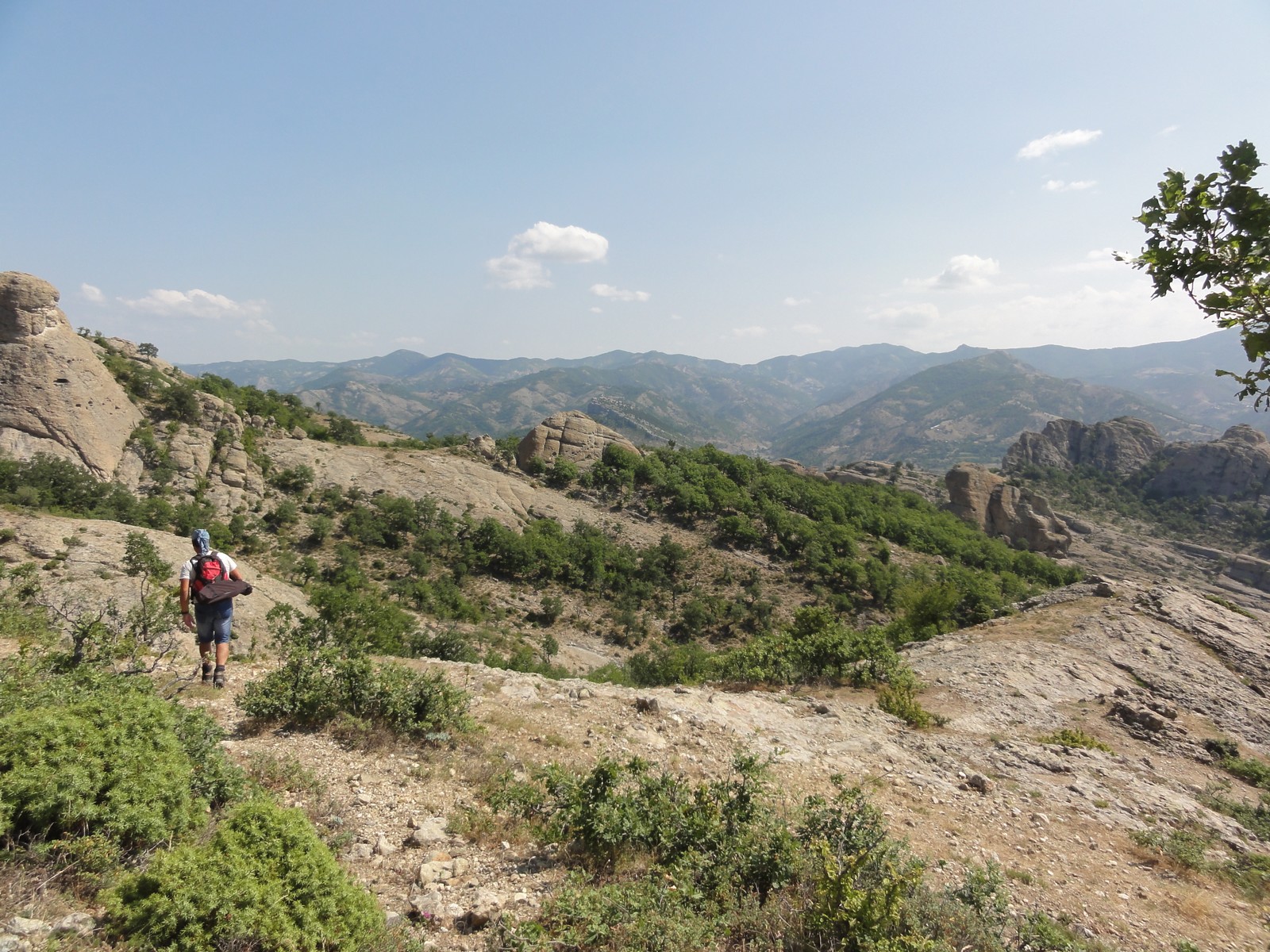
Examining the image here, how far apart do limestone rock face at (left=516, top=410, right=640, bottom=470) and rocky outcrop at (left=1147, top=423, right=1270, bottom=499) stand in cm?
12001

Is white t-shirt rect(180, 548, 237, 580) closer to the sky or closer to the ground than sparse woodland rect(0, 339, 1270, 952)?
closer to the sky

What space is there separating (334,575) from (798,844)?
107 ft

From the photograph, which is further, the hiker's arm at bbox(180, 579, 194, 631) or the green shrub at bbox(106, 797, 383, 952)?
the hiker's arm at bbox(180, 579, 194, 631)

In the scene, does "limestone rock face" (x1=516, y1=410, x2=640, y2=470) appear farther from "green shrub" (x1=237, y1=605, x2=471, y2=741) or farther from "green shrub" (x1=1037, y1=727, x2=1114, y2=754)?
"green shrub" (x1=237, y1=605, x2=471, y2=741)

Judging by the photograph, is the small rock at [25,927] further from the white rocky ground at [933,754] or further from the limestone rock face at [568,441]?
the limestone rock face at [568,441]

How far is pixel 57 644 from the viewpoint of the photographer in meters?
9.52

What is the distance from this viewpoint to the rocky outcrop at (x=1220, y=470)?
342 ft

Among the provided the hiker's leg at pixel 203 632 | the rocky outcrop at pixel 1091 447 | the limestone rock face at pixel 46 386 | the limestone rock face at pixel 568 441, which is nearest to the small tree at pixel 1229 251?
the hiker's leg at pixel 203 632

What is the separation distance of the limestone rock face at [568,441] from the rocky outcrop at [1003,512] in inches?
1803

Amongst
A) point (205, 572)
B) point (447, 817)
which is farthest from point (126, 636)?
point (447, 817)

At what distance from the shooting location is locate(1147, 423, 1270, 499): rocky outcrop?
10431 cm

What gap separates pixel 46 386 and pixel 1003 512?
9209 cm

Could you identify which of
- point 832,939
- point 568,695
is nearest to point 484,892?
point 832,939

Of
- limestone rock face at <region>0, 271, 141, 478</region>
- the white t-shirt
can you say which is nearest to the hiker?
the white t-shirt
